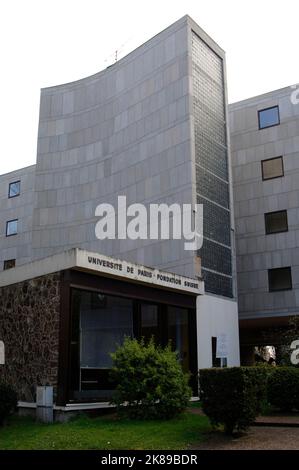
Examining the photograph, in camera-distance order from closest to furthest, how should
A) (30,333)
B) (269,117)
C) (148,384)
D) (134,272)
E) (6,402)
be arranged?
1. (148,384)
2. (6,402)
3. (30,333)
4. (134,272)
5. (269,117)

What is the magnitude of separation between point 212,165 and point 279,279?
28.0 feet

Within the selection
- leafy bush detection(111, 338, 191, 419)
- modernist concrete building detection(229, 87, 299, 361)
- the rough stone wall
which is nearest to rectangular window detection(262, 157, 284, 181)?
modernist concrete building detection(229, 87, 299, 361)

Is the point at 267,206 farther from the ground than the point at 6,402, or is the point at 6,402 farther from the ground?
the point at 267,206

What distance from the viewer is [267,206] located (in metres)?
31.4

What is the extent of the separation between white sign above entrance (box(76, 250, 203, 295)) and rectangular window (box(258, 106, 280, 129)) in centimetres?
1442

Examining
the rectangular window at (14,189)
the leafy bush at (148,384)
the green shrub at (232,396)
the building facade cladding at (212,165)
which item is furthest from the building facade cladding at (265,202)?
the rectangular window at (14,189)

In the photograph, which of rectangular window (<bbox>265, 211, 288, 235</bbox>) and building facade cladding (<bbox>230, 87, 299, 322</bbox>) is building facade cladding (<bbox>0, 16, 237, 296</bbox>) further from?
rectangular window (<bbox>265, 211, 288, 235</bbox>)

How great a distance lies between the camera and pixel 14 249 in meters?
42.6

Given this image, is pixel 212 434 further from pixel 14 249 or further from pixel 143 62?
pixel 14 249

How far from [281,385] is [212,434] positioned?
3966 mm

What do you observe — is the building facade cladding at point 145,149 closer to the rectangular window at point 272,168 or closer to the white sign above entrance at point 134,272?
the white sign above entrance at point 134,272

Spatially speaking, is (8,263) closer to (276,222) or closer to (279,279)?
(276,222)

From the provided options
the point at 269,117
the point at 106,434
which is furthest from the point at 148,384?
the point at 269,117
